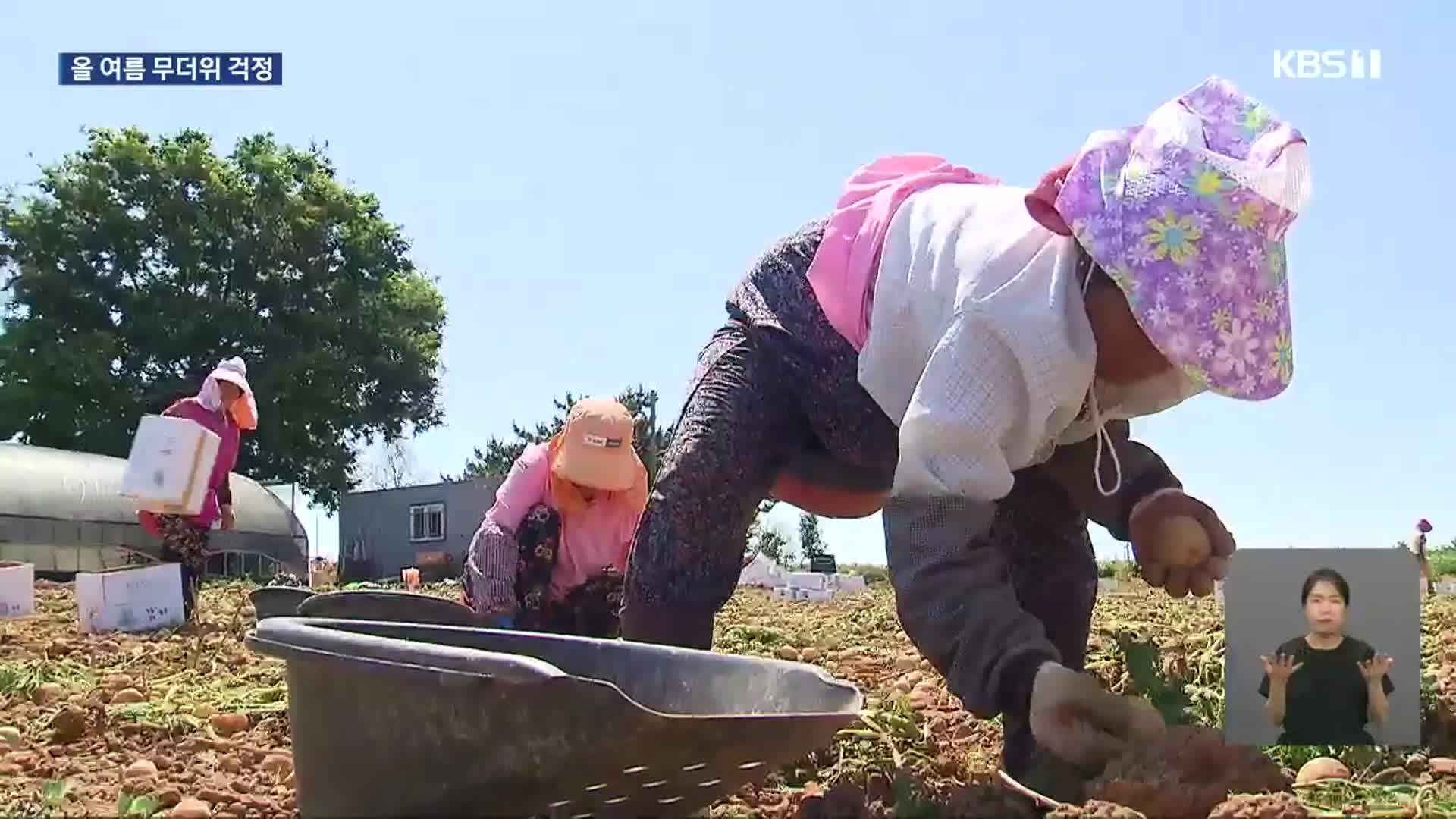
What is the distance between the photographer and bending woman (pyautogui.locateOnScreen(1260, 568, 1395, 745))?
1.76 meters

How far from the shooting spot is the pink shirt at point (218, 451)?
595 centimetres

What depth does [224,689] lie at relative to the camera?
336cm

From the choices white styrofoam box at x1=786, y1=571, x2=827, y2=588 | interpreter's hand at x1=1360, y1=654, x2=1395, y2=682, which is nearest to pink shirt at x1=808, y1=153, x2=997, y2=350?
interpreter's hand at x1=1360, y1=654, x2=1395, y2=682

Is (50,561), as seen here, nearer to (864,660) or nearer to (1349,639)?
(864,660)

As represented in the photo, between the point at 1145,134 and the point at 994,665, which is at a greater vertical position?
the point at 1145,134

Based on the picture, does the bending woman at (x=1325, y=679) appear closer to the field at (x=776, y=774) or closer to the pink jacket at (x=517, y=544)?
the field at (x=776, y=774)

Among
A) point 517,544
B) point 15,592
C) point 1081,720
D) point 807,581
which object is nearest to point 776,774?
point 1081,720

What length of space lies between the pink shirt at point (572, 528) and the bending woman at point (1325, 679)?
213cm

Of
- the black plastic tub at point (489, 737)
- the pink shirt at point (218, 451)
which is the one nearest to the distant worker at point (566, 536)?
the black plastic tub at point (489, 737)

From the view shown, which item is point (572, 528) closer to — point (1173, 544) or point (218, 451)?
point (1173, 544)

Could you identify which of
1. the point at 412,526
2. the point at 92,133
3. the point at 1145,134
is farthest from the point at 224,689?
the point at 92,133

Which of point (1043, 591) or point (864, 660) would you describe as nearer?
point (1043, 591)

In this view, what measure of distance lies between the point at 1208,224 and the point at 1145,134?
15 cm

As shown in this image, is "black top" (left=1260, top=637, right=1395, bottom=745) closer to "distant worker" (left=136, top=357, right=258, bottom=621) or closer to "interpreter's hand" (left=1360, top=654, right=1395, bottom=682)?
"interpreter's hand" (left=1360, top=654, right=1395, bottom=682)
